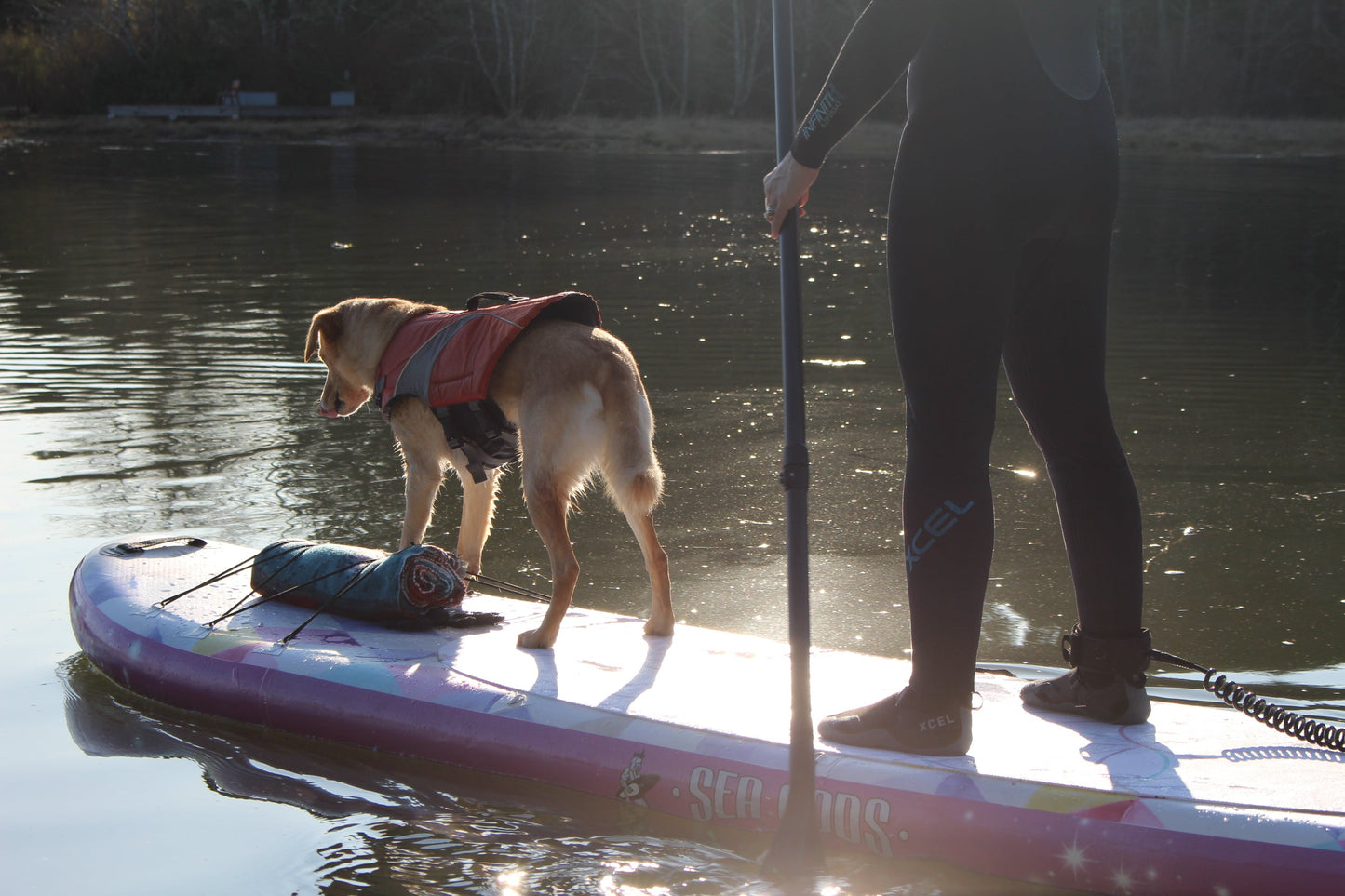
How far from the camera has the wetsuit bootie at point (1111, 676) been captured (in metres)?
3.20

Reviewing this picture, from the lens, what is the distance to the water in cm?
338

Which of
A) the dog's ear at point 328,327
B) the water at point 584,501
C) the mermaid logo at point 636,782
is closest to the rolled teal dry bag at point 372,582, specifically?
the water at point 584,501

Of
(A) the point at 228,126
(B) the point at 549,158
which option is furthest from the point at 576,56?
(B) the point at 549,158

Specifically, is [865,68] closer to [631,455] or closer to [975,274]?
[975,274]

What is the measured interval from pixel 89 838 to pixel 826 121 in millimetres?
2686

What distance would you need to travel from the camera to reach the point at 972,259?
2.80 meters

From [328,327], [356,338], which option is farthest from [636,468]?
[328,327]

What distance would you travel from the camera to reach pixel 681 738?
130 inches

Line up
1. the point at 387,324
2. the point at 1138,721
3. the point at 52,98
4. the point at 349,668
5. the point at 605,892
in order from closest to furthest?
the point at 605,892
the point at 1138,721
the point at 349,668
the point at 387,324
the point at 52,98

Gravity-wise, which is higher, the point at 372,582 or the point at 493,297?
the point at 493,297

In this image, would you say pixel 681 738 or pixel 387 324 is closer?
pixel 681 738

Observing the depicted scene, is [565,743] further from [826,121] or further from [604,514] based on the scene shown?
[604,514]

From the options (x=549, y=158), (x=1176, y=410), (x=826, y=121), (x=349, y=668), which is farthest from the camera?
(x=549, y=158)

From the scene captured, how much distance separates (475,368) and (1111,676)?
7.34 feet
